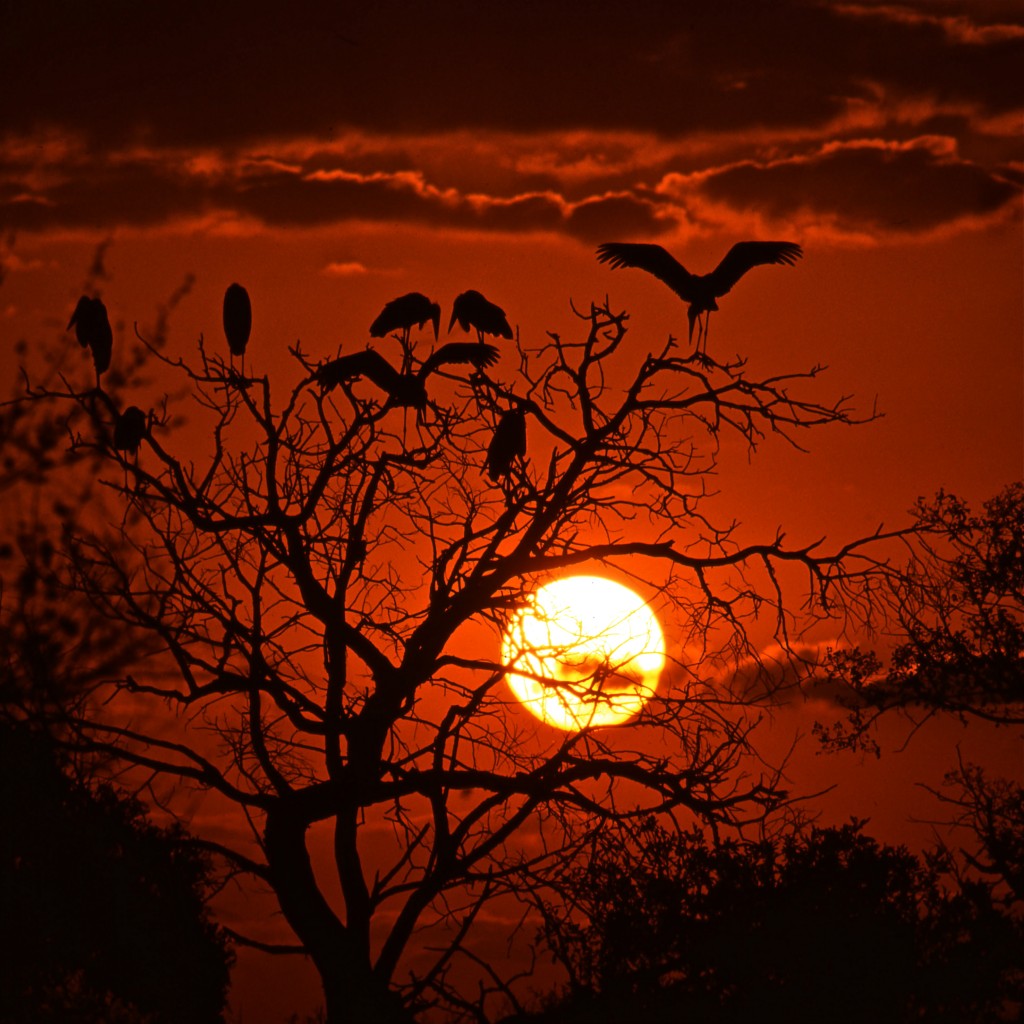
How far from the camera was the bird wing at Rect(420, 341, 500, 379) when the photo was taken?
11.5 metres

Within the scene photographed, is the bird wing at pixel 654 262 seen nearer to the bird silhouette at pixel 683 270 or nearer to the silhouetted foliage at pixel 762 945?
the bird silhouette at pixel 683 270

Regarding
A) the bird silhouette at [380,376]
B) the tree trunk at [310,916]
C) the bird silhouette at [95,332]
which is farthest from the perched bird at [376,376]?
the tree trunk at [310,916]

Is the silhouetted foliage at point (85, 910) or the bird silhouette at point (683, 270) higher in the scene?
the bird silhouette at point (683, 270)

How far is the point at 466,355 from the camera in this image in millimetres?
11641

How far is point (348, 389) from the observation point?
35.8 feet

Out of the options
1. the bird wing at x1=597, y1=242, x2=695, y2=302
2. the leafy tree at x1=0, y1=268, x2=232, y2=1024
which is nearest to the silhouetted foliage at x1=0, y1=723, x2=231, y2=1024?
the leafy tree at x1=0, y1=268, x2=232, y2=1024

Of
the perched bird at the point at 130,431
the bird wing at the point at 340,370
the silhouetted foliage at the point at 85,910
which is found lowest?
the silhouetted foliage at the point at 85,910

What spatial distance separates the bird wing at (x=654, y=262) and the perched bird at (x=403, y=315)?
1599 millimetres

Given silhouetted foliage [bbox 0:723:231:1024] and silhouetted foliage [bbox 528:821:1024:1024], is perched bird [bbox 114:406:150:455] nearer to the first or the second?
silhouetted foliage [bbox 0:723:231:1024]

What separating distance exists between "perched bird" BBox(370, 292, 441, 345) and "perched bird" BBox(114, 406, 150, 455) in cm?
215

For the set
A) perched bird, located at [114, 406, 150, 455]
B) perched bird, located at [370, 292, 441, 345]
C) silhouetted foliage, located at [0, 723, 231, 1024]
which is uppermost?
perched bird, located at [370, 292, 441, 345]

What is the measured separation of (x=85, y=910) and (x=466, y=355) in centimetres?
530

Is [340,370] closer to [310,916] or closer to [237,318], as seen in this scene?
[237,318]

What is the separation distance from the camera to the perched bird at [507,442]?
10586 millimetres
